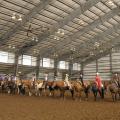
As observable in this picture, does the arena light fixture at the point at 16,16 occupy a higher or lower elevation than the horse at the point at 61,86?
higher

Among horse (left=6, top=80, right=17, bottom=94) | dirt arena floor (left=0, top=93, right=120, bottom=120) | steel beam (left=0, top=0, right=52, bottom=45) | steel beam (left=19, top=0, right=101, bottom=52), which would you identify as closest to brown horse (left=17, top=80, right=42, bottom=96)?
horse (left=6, top=80, right=17, bottom=94)

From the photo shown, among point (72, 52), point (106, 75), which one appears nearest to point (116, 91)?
point (72, 52)

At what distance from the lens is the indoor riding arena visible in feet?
52.9

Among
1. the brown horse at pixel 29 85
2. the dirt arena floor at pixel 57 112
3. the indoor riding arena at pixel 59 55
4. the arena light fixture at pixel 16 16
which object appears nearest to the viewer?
the dirt arena floor at pixel 57 112

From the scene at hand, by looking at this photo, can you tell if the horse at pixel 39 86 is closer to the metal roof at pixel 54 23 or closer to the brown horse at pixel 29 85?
the brown horse at pixel 29 85

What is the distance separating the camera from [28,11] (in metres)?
24.2

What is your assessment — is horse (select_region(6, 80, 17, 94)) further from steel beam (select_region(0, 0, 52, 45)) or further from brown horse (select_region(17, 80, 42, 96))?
steel beam (select_region(0, 0, 52, 45))

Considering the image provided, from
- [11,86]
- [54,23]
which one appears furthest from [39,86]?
[54,23]

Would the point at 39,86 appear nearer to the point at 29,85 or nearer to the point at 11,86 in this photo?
the point at 29,85

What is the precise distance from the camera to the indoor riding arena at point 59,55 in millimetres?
16119

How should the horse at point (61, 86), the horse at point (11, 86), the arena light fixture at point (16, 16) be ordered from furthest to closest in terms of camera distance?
the horse at point (11, 86) < the arena light fixture at point (16, 16) < the horse at point (61, 86)

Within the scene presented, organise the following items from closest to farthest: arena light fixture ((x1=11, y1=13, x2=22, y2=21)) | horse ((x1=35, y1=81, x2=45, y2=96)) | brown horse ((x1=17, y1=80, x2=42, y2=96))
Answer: horse ((x1=35, y1=81, x2=45, y2=96)), brown horse ((x1=17, y1=80, x2=42, y2=96)), arena light fixture ((x1=11, y1=13, x2=22, y2=21))

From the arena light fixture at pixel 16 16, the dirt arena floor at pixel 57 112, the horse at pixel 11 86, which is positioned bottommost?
the dirt arena floor at pixel 57 112

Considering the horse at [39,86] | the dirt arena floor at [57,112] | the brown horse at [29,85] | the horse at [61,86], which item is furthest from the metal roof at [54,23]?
the dirt arena floor at [57,112]
